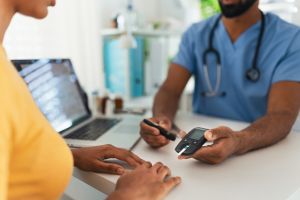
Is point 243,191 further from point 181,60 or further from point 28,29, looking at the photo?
point 28,29

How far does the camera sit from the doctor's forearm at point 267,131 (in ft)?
2.47

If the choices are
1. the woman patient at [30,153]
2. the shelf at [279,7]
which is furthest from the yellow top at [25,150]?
the shelf at [279,7]

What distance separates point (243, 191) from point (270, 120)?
372 mm

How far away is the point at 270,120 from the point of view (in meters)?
0.88

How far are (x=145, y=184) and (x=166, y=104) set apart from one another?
625 millimetres

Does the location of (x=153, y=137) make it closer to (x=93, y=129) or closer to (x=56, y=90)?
(x=93, y=129)

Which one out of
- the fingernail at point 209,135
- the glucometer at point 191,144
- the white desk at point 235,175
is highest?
the fingernail at point 209,135

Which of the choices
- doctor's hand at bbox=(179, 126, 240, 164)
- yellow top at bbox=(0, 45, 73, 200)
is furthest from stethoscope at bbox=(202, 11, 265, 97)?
yellow top at bbox=(0, 45, 73, 200)

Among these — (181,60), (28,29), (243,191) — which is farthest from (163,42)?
(243,191)

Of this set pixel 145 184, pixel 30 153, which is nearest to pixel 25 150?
pixel 30 153

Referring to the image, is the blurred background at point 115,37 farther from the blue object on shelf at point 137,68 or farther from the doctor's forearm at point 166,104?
the doctor's forearm at point 166,104

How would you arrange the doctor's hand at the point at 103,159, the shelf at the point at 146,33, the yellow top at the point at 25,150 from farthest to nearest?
the shelf at the point at 146,33
the doctor's hand at the point at 103,159
the yellow top at the point at 25,150

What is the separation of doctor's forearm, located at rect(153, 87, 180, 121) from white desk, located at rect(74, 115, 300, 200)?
0.94ft

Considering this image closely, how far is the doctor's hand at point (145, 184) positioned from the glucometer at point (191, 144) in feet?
0.21
